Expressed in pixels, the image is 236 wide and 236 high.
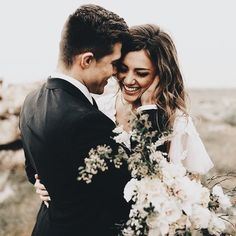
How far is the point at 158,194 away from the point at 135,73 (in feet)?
5.43

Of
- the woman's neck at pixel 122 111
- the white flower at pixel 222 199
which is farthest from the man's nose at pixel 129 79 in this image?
the white flower at pixel 222 199

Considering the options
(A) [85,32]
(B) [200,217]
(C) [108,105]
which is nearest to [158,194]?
(B) [200,217]

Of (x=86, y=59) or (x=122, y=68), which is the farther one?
A: (x=122, y=68)

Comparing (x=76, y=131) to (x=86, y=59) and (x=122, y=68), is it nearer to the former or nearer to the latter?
(x=86, y=59)

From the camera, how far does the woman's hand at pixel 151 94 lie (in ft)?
13.6

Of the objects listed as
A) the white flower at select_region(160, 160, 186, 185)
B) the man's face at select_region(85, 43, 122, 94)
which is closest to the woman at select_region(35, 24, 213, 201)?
the man's face at select_region(85, 43, 122, 94)

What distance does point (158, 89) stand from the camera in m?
4.16

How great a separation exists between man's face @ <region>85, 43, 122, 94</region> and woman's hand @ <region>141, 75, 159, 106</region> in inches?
33.2

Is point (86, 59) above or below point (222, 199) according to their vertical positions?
above

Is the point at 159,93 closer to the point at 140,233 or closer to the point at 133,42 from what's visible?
the point at 133,42

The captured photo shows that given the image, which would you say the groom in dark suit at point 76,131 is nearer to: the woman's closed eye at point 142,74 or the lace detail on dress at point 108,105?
the woman's closed eye at point 142,74

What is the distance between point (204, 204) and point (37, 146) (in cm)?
92

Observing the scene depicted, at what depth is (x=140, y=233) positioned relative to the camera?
2.57 meters

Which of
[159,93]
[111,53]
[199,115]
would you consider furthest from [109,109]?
[199,115]
